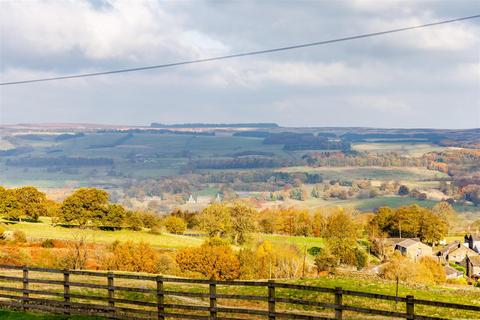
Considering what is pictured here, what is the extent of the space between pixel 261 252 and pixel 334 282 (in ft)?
179

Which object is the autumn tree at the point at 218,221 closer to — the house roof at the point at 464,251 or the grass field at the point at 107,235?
the grass field at the point at 107,235

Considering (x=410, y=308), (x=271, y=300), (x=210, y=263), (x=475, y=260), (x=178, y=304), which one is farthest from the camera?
(x=475, y=260)

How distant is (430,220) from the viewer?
488ft

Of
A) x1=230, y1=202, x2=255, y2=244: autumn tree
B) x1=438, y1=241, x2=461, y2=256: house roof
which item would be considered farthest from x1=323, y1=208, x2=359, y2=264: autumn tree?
x1=438, y1=241, x2=461, y2=256: house roof

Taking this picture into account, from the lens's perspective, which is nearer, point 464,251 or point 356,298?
point 356,298

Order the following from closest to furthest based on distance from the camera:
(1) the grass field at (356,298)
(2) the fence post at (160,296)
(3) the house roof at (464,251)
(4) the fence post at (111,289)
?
(2) the fence post at (160,296)
(4) the fence post at (111,289)
(1) the grass field at (356,298)
(3) the house roof at (464,251)

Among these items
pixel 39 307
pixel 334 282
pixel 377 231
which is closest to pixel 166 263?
pixel 334 282

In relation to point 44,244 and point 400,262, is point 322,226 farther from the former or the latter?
point 44,244

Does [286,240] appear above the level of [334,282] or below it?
below

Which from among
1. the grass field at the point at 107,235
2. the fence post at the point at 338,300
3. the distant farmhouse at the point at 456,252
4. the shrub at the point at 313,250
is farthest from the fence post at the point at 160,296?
the distant farmhouse at the point at 456,252

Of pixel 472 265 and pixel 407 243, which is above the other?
pixel 407 243

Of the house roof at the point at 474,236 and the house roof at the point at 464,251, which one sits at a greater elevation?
the house roof at the point at 474,236

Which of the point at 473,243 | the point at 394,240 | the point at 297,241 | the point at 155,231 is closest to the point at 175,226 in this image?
the point at 155,231

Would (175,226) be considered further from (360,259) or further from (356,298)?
(356,298)
